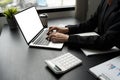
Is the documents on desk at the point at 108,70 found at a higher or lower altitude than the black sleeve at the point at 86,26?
lower

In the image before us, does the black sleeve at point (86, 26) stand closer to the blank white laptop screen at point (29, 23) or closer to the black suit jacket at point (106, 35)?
the black suit jacket at point (106, 35)

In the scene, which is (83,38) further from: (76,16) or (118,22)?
(76,16)

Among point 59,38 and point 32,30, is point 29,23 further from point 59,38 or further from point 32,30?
point 59,38

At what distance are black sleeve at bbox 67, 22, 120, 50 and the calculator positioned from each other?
0.47ft

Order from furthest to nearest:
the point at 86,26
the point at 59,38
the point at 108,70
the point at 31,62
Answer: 1. the point at 86,26
2. the point at 59,38
3. the point at 31,62
4. the point at 108,70

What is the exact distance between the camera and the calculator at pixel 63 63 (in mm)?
899

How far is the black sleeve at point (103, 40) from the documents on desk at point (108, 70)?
0.47 feet

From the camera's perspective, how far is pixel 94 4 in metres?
2.04

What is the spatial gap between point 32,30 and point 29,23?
0.22ft

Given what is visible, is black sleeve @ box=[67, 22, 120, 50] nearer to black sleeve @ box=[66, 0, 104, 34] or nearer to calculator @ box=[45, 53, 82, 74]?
calculator @ box=[45, 53, 82, 74]

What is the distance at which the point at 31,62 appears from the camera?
40.0 inches

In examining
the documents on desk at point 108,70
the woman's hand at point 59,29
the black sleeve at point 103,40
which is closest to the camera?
the documents on desk at point 108,70

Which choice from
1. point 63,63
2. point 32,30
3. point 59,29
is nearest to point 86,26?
point 59,29

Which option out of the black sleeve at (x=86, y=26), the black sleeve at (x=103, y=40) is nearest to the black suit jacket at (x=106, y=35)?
the black sleeve at (x=103, y=40)
